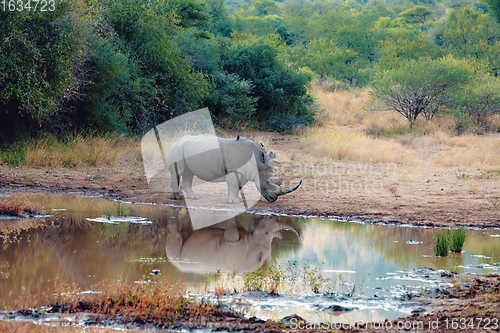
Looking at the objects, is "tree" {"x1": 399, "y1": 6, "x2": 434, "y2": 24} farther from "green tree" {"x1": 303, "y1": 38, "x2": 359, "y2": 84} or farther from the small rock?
the small rock

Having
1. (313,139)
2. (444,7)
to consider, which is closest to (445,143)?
(313,139)

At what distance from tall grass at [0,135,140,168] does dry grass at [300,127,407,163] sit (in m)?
5.20

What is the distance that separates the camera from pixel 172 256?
7.27 meters

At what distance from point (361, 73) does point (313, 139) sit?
18.8 m

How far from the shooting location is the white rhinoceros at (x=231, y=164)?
10539 mm

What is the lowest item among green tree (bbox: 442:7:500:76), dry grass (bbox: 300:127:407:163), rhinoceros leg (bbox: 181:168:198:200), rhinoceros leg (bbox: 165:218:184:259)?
rhinoceros leg (bbox: 165:218:184:259)

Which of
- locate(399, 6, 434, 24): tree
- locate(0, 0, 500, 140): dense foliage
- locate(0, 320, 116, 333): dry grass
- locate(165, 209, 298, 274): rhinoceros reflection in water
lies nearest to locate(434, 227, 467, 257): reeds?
locate(165, 209, 298, 274): rhinoceros reflection in water

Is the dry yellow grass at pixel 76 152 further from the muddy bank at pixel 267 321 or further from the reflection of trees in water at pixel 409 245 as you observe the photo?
the muddy bank at pixel 267 321

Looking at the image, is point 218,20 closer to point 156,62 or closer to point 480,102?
point 480,102

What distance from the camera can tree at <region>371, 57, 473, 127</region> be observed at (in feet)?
Result: 72.9

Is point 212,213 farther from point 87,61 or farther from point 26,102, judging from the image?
point 87,61

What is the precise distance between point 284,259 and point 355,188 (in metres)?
5.43

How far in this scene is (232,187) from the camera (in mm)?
10594

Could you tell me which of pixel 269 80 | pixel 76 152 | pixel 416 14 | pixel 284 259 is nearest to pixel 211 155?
pixel 284 259
